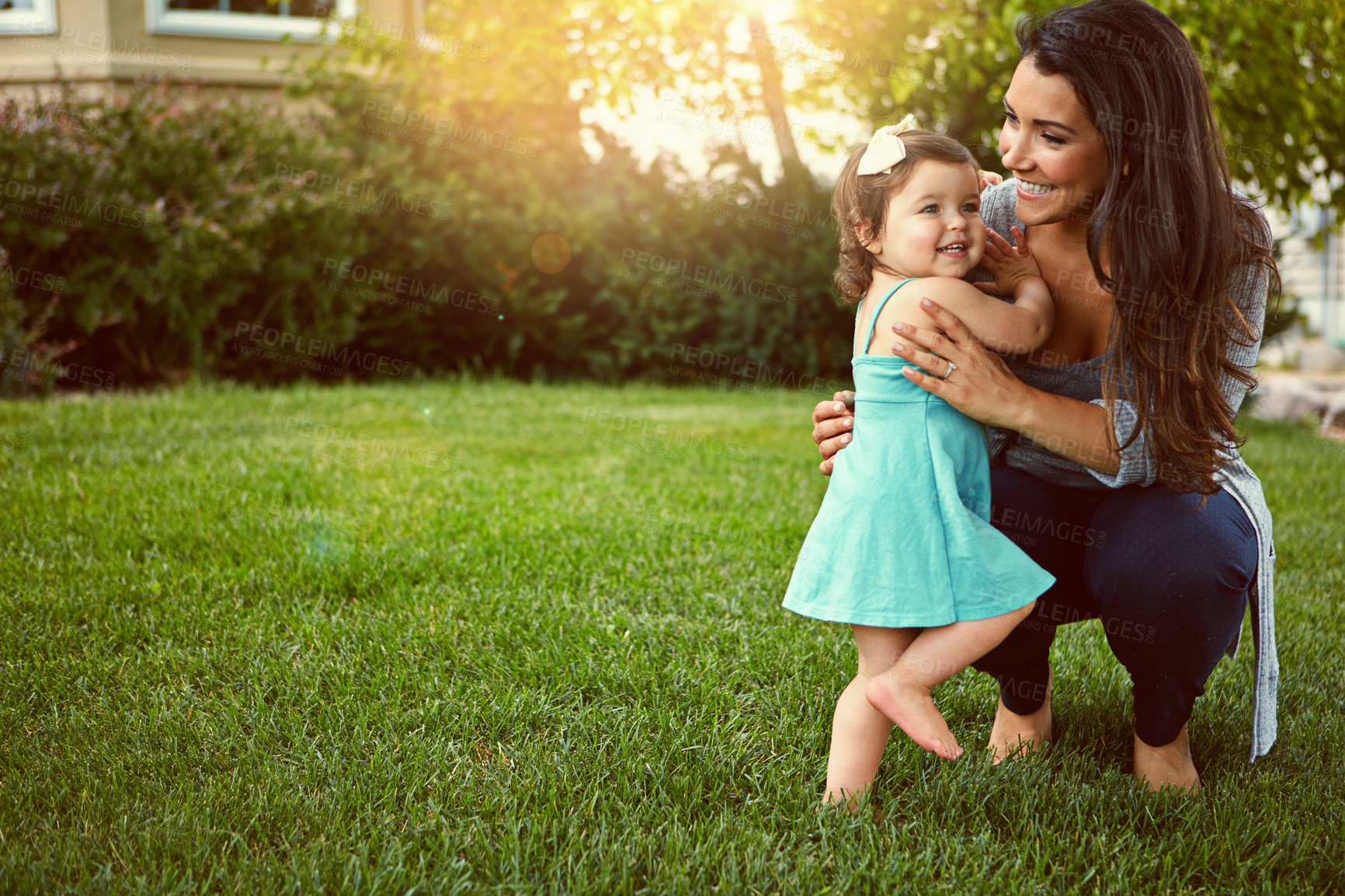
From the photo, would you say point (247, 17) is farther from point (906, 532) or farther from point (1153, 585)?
point (1153, 585)

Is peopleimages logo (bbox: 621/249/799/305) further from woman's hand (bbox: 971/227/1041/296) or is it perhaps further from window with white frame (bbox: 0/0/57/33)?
window with white frame (bbox: 0/0/57/33)

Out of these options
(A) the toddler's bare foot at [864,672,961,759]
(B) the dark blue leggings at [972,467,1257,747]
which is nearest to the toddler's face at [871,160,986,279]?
(B) the dark blue leggings at [972,467,1257,747]

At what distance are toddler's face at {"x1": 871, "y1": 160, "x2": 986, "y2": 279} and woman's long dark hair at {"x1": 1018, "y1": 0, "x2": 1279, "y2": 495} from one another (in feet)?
0.77

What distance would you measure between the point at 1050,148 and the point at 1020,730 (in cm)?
128

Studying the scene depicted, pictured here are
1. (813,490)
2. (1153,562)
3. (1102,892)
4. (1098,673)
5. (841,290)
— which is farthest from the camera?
(813,490)

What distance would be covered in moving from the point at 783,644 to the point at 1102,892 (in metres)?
1.14

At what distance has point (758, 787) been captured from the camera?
1968 millimetres

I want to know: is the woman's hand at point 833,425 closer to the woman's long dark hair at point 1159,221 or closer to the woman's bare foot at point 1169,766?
the woman's long dark hair at point 1159,221

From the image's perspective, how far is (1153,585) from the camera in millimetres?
1909

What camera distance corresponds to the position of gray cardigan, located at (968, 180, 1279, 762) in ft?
6.32

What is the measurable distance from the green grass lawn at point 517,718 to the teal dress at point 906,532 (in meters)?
0.43

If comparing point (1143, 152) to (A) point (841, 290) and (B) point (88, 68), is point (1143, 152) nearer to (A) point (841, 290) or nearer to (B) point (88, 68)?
(A) point (841, 290)

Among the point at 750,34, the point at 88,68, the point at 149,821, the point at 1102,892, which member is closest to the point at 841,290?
the point at 1102,892

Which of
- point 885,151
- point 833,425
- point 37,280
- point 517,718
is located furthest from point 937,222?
point 37,280
